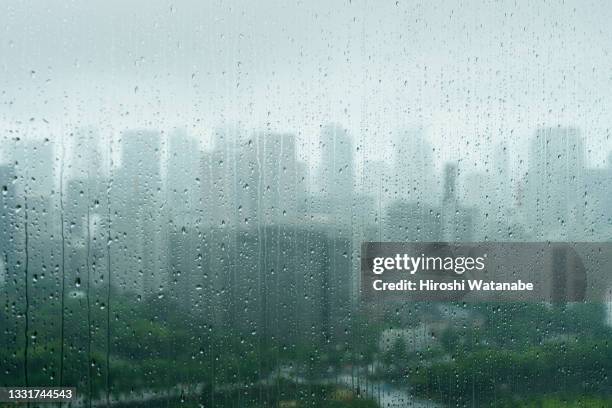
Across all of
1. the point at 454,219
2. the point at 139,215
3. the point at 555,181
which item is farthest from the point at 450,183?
the point at 139,215

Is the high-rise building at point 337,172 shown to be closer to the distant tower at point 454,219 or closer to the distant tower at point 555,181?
the distant tower at point 454,219

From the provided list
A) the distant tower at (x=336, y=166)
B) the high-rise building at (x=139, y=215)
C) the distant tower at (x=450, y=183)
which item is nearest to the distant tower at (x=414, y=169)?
the distant tower at (x=450, y=183)

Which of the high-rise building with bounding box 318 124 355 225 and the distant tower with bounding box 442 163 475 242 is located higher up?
the high-rise building with bounding box 318 124 355 225

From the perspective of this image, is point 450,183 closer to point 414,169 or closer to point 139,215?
point 414,169

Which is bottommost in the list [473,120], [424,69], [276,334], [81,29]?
[276,334]

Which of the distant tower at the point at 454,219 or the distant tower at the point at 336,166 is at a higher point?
the distant tower at the point at 336,166

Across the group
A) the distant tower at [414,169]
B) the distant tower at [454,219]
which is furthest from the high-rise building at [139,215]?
the distant tower at [454,219]

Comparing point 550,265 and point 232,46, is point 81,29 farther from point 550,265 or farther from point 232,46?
point 550,265

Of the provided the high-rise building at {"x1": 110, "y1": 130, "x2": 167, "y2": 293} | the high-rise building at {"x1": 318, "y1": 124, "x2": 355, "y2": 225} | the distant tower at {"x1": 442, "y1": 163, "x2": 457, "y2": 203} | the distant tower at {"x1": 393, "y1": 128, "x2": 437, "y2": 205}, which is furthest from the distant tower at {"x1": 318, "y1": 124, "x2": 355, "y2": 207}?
the high-rise building at {"x1": 110, "y1": 130, "x2": 167, "y2": 293}

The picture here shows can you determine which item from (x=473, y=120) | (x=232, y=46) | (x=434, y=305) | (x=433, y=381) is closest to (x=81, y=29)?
(x=232, y=46)

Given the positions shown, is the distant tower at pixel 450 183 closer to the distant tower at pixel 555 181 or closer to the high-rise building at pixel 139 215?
the distant tower at pixel 555 181

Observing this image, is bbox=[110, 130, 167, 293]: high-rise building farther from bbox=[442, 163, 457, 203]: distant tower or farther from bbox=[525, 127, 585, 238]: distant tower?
bbox=[525, 127, 585, 238]: distant tower
